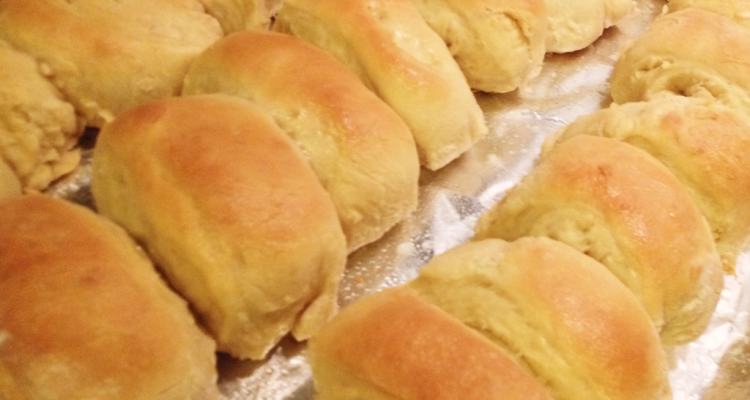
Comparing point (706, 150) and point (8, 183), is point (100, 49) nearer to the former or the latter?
point (8, 183)

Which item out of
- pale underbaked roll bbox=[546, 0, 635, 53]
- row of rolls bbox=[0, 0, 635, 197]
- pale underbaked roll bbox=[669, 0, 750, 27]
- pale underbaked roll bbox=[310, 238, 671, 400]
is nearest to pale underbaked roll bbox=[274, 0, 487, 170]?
row of rolls bbox=[0, 0, 635, 197]

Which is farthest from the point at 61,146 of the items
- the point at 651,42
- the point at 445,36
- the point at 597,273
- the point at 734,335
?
the point at 734,335

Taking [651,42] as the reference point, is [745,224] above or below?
below

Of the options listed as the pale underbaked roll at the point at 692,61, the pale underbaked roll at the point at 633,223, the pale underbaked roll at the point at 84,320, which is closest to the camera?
the pale underbaked roll at the point at 84,320

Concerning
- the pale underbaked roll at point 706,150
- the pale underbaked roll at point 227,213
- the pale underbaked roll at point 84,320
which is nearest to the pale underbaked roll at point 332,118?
the pale underbaked roll at point 227,213

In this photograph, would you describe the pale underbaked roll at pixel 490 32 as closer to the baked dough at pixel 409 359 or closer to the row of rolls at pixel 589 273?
the row of rolls at pixel 589 273

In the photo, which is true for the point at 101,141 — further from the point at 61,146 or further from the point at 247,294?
the point at 247,294
